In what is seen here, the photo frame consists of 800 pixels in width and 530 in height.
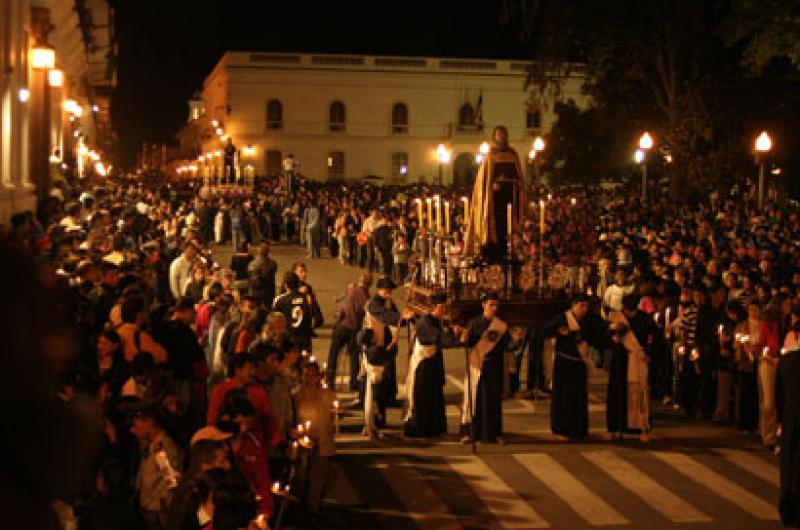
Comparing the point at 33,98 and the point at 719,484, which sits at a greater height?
the point at 33,98

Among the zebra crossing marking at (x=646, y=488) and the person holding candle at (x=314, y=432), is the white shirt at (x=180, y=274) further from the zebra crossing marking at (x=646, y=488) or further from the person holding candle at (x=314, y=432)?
A: the person holding candle at (x=314, y=432)

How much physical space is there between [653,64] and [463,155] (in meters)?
46.1

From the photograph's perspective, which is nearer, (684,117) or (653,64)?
(684,117)

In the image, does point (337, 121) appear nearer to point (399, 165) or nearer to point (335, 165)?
point (335, 165)

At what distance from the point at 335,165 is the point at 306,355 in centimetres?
7970

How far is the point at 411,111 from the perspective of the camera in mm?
87938

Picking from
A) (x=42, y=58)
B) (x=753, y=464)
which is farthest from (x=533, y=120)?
(x=753, y=464)

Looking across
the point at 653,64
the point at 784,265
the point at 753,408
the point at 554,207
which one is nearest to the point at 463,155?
the point at 653,64

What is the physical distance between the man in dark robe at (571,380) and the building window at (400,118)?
248 ft

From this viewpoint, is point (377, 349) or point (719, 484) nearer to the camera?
point (719, 484)

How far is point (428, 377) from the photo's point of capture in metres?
13.3

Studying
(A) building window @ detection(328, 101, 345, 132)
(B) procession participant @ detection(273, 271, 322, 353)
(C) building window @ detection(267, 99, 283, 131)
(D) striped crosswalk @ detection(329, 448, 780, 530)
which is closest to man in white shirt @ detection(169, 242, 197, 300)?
(B) procession participant @ detection(273, 271, 322, 353)

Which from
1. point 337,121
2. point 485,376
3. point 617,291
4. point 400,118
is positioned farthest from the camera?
point 400,118

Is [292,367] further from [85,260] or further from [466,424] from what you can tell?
[85,260]
